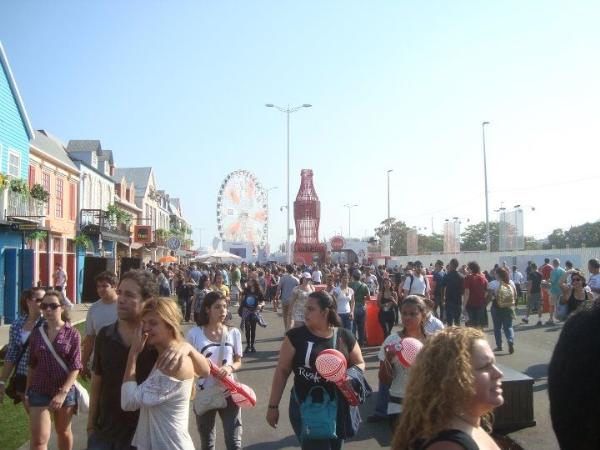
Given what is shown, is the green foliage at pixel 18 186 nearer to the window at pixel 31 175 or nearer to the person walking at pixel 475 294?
the window at pixel 31 175

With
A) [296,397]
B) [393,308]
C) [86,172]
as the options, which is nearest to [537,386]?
[393,308]

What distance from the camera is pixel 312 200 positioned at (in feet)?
173

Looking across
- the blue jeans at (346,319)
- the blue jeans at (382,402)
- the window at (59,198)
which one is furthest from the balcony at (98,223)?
the blue jeans at (382,402)

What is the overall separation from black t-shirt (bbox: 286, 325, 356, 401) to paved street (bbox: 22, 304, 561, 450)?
2.29 m

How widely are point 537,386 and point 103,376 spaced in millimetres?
7047

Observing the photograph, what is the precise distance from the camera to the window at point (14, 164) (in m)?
21.2

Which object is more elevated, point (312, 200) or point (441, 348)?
point (312, 200)

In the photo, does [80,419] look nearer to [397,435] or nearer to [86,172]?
[397,435]

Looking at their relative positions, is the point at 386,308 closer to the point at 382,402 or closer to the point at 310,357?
the point at 382,402

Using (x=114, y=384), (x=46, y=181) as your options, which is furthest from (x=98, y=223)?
(x=114, y=384)

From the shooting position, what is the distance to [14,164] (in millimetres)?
21609

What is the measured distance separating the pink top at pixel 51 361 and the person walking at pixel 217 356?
100 cm

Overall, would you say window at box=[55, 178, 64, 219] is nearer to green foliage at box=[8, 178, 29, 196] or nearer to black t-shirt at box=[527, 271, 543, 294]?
green foliage at box=[8, 178, 29, 196]

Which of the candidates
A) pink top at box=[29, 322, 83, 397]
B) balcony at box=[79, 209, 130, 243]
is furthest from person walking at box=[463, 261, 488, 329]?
balcony at box=[79, 209, 130, 243]
